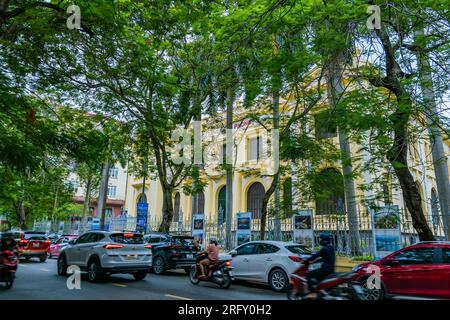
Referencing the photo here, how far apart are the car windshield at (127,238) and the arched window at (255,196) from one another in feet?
57.5

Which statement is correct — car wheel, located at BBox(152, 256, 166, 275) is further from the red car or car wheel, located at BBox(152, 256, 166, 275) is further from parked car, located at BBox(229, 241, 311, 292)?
the red car

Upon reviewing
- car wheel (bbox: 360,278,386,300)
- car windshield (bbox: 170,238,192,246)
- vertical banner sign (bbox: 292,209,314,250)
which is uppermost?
vertical banner sign (bbox: 292,209,314,250)

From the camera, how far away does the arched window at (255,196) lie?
28.9 meters

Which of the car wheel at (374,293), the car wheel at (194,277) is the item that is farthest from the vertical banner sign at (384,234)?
the car wheel at (194,277)

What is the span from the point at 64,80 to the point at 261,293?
891 cm

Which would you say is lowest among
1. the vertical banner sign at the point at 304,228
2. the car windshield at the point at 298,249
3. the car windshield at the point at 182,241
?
the car windshield at the point at 298,249

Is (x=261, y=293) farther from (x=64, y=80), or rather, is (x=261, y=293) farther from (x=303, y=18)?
(x=64, y=80)

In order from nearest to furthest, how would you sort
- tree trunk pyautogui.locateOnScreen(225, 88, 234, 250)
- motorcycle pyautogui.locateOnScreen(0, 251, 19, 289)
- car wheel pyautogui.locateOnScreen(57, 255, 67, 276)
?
motorcycle pyautogui.locateOnScreen(0, 251, 19, 289)
car wheel pyautogui.locateOnScreen(57, 255, 67, 276)
tree trunk pyautogui.locateOnScreen(225, 88, 234, 250)

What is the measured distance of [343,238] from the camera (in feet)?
45.6

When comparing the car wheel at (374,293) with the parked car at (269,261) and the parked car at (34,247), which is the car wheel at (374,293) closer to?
the parked car at (269,261)

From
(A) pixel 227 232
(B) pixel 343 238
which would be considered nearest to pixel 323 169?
(B) pixel 343 238

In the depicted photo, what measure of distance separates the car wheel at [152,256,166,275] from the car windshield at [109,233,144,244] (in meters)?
2.44

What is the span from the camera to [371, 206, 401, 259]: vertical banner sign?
11734mm

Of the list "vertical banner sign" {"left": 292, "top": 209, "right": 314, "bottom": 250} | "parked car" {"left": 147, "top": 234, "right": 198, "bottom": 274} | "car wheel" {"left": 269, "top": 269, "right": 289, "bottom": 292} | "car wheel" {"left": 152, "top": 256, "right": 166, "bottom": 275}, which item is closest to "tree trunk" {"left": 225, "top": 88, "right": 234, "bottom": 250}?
"parked car" {"left": 147, "top": 234, "right": 198, "bottom": 274}
